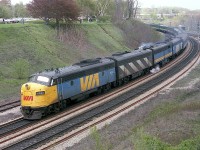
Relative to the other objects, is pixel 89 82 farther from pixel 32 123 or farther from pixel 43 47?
pixel 43 47

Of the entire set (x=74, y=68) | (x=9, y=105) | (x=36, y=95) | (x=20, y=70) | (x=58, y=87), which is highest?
(x=74, y=68)

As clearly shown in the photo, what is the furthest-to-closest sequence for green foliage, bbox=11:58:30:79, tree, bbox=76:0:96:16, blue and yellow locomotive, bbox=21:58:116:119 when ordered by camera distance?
tree, bbox=76:0:96:16 < green foliage, bbox=11:58:30:79 < blue and yellow locomotive, bbox=21:58:116:119

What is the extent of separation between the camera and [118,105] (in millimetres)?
25578

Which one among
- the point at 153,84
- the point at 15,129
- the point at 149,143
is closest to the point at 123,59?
the point at 153,84

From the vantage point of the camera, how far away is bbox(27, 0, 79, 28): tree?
51.8 meters

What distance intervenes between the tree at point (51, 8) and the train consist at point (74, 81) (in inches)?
778

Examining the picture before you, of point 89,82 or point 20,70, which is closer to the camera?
point 89,82

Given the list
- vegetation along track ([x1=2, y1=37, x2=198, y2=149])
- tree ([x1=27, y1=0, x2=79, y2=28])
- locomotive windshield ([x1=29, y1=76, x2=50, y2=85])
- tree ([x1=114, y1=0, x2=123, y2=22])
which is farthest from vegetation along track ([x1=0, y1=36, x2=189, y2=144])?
tree ([x1=114, y1=0, x2=123, y2=22])

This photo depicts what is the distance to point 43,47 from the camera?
144 feet

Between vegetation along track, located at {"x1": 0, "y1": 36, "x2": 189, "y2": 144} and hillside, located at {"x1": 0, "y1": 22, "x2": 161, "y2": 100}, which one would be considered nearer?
vegetation along track, located at {"x1": 0, "y1": 36, "x2": 189, "y2": 144}

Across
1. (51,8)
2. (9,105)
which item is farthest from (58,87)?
(51,8)

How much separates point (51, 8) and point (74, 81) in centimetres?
3004

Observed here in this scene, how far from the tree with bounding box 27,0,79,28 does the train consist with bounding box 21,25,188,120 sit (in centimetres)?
1976

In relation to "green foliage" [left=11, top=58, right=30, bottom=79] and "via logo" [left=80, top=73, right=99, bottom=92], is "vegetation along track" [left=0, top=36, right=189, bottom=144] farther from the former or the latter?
"green foliage" [left=11, top=58, right=30, bottom=79]
